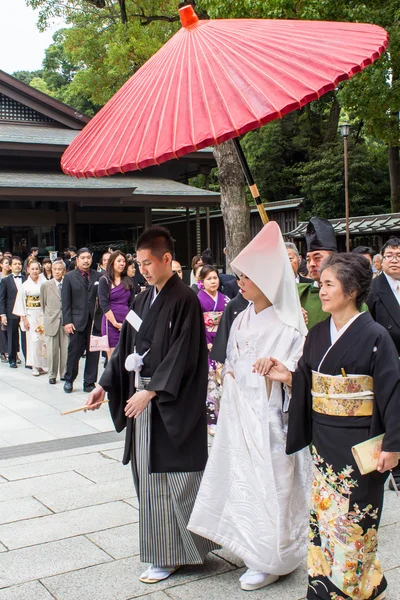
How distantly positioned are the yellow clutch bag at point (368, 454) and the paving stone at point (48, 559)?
164 centimetres

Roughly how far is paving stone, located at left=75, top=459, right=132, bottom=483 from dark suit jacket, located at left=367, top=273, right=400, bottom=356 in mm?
2236

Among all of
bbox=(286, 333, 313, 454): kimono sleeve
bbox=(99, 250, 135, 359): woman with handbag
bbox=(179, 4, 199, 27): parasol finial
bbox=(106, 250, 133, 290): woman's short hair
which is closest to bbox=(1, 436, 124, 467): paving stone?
bbox=(99, 250, 135, 359): woman with handbag

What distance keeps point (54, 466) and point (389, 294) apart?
298cm

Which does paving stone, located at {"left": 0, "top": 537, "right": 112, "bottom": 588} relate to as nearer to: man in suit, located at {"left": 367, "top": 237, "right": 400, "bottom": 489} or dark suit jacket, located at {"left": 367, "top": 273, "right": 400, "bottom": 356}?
man in suit, located at {"left": 367, "top": 237, "right": 400, "bottom": 489}

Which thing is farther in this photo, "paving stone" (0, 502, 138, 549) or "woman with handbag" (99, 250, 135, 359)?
"woman with handbag" (99, 250, 135, 359)

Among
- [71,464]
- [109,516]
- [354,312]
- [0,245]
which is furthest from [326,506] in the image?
[0,245]

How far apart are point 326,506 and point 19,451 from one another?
3.69 m

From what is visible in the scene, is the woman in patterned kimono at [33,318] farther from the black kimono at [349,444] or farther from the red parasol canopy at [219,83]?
the black kimono at [349,444]

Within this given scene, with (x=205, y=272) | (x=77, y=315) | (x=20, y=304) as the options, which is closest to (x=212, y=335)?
(x=205, y=272)

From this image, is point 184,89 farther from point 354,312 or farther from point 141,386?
point 141,386

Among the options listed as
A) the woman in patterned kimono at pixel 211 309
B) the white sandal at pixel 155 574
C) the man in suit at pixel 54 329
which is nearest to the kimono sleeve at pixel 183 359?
the white sandal at pixel 155 574

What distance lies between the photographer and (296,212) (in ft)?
69.2

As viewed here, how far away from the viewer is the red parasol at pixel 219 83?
2.61 meters

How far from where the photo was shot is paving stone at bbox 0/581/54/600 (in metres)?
3.15
